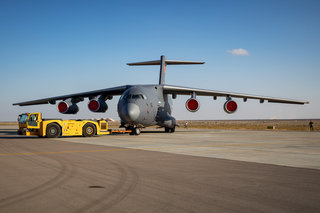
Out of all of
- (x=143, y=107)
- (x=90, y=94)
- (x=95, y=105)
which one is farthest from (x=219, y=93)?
(x=90, y=94)

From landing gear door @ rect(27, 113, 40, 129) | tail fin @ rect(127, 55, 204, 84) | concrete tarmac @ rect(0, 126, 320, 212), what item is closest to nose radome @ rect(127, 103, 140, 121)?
landing gear door @ rect(27, 113, 40, 129)

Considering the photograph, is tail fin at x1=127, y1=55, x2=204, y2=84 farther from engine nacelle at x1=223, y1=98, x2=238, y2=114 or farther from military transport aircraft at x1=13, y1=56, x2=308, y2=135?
engine nacelle at x1=223, y1=98, x2=238, y2=114

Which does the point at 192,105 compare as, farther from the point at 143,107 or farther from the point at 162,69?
the point at 162,69

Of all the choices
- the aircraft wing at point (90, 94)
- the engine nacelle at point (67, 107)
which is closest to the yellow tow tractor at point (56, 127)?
the aircraft wing at point (90, 94)

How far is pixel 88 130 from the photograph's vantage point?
22.6m

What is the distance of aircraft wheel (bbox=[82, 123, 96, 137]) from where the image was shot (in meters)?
22.5

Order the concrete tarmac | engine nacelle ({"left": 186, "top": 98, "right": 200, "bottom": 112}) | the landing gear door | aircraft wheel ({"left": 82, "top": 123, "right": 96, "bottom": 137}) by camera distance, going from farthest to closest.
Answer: engine nacelle ({"left": 186, "top": 98, "right": 200, "bottom": 112}) → aircraft wheel ({"left": 82, "top": 123, "right": 96, "bottom": 137}) → the landing gear door → the concrete tarmac

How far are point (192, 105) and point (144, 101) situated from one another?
4.03m

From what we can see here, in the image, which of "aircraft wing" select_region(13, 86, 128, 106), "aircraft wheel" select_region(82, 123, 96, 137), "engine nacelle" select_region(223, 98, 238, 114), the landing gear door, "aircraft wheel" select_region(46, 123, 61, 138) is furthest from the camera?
"aircraft wing" select_region(13, 86, 128, 106)

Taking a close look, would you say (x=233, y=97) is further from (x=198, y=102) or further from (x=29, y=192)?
(x=29, y=192)

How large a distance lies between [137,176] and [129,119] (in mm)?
15608

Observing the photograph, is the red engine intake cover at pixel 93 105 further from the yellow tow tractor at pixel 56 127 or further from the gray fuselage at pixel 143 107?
the gray fuselage at pixel 143 107

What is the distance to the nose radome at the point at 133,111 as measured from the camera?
21.8m

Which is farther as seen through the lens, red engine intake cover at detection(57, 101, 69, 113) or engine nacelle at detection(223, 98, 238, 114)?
red engine intake cover at detection(57, 101, 69, 113)
